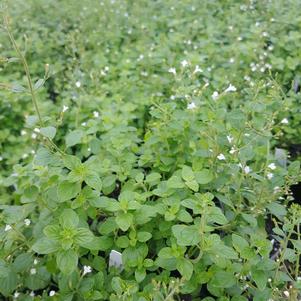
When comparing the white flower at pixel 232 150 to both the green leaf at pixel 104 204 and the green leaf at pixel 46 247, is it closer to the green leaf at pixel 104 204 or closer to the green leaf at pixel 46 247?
the green leaf at pixel 104 204

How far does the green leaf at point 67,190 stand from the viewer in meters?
1.42

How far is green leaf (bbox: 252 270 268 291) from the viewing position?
1.36 metres

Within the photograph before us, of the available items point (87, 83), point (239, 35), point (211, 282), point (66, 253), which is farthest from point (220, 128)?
point (239, 35)

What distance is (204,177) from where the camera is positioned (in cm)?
157

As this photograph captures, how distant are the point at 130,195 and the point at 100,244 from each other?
0.71ft

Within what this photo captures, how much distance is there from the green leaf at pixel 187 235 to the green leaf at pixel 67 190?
1.22ft

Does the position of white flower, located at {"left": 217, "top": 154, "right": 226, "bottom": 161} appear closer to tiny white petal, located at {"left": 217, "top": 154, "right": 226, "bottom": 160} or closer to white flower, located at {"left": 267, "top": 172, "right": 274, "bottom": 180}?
tiny white petal, located at {"left": 217, "top": 154, "right": 226, "bottom": 160}

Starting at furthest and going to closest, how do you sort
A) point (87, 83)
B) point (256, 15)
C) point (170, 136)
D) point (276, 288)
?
point (256, 15), point (87, 83), point (170, 136), point (276, 288)

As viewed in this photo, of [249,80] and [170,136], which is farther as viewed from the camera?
[249,80]

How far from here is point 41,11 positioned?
4195 mm

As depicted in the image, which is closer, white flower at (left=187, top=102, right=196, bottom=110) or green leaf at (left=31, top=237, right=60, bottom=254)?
green leaf at (left=31, top=237, right=60, bottom=254)

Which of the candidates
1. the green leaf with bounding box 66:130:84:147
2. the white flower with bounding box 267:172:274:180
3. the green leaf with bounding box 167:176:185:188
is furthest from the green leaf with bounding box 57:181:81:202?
the white flower with bounding box 267:172:274:180

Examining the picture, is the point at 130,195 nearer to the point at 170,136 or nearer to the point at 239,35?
the point at 170,136

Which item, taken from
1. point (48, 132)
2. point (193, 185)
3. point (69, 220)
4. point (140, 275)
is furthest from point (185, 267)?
point (48, 132)
